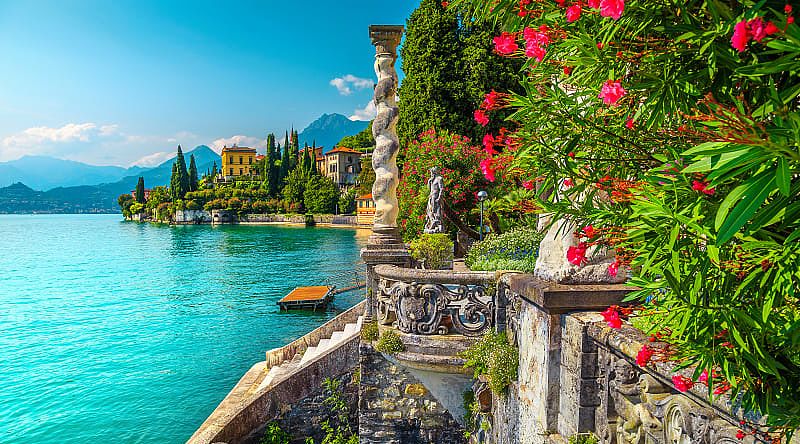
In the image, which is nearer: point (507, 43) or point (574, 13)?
point (574, 13)

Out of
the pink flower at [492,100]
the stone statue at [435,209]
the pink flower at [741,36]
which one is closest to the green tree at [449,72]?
the stone statue at [435,209]

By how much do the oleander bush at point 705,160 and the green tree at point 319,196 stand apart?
90383 mm

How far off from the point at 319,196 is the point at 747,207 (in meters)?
92.0

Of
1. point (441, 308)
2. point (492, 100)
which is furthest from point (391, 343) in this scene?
point (492, 100)

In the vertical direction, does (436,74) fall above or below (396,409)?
above

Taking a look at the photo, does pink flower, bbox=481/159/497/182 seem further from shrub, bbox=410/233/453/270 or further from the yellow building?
the yellow building

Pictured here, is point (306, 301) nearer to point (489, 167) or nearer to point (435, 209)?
point (435, 209)

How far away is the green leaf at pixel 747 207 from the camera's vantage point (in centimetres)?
121

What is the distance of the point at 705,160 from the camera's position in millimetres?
1362

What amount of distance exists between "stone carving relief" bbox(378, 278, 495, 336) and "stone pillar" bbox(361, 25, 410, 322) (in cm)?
222

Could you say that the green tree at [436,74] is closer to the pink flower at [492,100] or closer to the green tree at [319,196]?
the pink flower at [492,100]

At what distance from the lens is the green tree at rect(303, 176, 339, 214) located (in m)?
91.8

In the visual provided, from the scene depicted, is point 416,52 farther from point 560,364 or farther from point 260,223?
point 260,223

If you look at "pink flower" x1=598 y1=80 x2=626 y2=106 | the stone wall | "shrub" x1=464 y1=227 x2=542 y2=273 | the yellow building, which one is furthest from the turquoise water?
the yellow building
